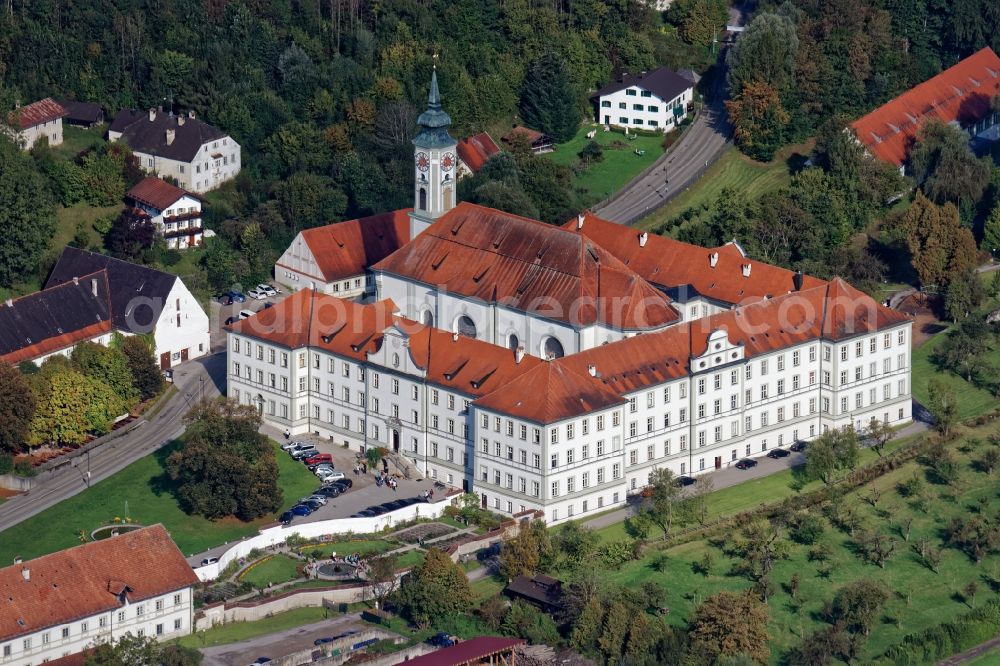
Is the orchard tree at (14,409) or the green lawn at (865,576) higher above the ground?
the orchard tree at (14,409)

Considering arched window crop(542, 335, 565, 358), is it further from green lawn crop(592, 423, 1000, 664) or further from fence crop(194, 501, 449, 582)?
green lawn crop(592, 423, 1000, 664)

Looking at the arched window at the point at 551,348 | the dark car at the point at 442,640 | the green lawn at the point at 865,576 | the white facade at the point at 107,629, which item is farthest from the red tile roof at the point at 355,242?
the dark car at the point at 442,640

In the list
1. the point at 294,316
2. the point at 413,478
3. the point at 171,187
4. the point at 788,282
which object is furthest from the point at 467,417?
the point at 171,187

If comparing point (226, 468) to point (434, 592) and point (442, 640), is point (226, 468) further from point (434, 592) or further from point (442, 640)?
point (442, 640)

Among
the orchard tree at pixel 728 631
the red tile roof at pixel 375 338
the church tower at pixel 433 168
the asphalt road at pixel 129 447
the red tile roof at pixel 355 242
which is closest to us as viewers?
the orchard tree at pixel 728 631

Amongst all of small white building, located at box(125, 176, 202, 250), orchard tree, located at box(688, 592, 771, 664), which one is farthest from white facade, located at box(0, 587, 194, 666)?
small white building, located at box(125, 176, 202, 250)

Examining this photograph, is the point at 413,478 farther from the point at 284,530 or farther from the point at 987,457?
the point at 987,457

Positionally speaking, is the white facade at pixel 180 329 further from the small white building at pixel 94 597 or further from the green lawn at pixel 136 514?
the small white building at pixel 94 597
